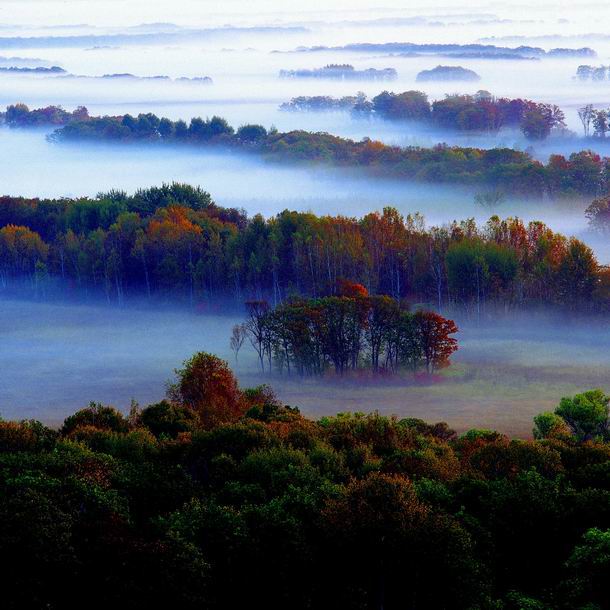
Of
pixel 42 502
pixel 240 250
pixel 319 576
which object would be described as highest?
pixel 240 250

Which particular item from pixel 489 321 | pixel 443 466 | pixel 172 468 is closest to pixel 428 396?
pixel 489 321

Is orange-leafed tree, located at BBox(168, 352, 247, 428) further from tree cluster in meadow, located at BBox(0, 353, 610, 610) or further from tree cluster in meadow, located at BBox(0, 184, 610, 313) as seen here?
tree cluster in meadow, located at BBox(0, 184, 610, 313)

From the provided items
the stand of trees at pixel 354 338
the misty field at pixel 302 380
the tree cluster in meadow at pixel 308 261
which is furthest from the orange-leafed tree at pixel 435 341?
the tree cluster in meadow at pixel 308 261

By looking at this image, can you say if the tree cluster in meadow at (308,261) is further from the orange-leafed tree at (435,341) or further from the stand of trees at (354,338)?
the orange-leafed tree at (435,341)

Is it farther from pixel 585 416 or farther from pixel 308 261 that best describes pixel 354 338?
pixel 308 261

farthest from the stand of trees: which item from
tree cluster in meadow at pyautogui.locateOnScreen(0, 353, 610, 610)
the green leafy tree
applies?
tree cluster in meadow at pyautogui.locateOnScreen(0, 353, 610, 610)

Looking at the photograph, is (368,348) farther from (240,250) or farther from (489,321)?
(240,250)
